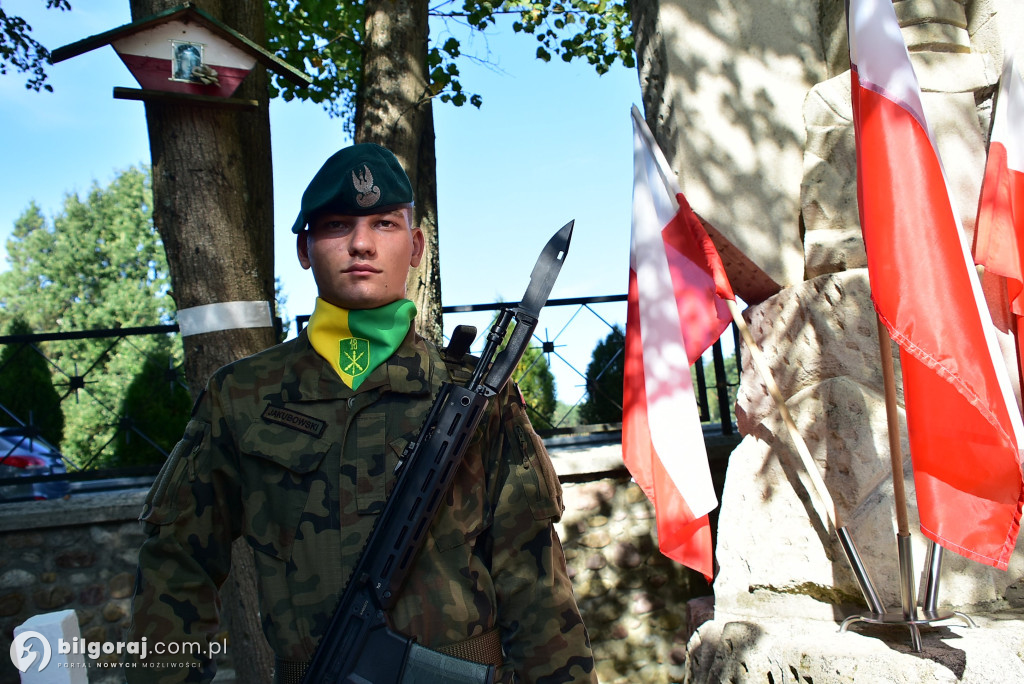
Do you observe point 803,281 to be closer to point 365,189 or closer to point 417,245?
point 417,245

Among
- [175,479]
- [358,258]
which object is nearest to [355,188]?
[358,258]

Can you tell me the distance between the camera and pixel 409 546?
1.41 m

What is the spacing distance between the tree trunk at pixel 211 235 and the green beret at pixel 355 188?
125 centimetres

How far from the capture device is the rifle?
1.36 m

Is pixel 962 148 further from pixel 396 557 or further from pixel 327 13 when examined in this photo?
pixel 327 13

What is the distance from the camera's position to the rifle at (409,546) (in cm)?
136

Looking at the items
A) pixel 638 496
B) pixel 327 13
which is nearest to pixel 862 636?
pixel 638 496

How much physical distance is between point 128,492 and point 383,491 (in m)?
3.24

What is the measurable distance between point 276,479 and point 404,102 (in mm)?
2554

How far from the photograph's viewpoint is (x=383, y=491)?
4.87 ft

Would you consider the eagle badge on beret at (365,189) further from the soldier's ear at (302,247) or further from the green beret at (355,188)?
the soldier's ear at (302,247)

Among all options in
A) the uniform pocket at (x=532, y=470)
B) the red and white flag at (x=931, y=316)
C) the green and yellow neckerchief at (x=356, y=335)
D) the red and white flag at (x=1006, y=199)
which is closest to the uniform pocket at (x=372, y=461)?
the green and yellow neckerchief at (x=356, y=335)

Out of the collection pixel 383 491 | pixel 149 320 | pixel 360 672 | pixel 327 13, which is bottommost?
pixel 149 320

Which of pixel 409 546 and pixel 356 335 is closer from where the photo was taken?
pixel 409 546
